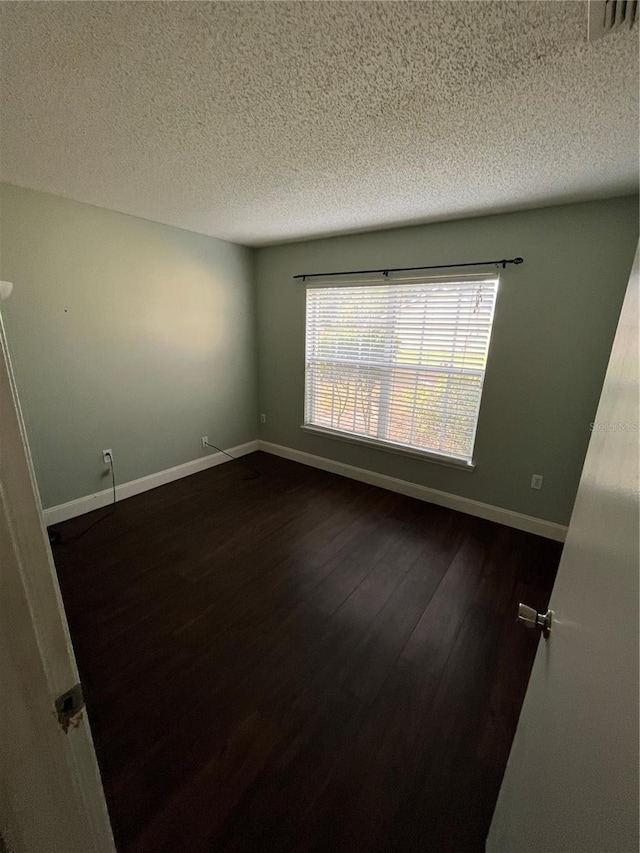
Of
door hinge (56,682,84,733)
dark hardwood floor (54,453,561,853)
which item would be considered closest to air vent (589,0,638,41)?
door hinge (56,682,84,733)

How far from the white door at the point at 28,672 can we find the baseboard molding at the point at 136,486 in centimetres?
210

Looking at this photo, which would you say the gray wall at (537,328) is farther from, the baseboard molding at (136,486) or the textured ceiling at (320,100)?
the baseboard molding at (136,486)

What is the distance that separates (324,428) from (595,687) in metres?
3.13

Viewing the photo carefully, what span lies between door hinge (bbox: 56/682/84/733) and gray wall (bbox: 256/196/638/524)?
271 cm

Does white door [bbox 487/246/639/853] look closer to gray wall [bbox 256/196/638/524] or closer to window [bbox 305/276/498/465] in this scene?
gray wall [bbox 256/196/638/524]

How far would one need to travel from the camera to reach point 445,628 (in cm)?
172

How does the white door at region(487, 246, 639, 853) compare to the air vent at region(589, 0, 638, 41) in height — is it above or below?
below

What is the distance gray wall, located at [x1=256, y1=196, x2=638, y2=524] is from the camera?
2053 mm

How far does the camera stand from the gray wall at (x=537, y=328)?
2053 millimetres

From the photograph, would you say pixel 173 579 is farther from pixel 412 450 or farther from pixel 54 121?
pixel 54 121

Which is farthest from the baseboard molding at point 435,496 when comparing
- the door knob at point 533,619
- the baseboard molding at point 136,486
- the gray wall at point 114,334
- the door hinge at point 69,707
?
the door hinge at point 69,707

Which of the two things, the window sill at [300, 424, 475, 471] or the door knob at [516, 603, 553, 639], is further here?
the window sill at [300, 424, 475, 471]

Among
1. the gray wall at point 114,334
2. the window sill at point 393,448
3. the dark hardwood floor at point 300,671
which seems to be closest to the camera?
the dark hardwood floor at point 300,671

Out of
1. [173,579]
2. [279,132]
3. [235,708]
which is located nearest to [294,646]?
[235,708]
